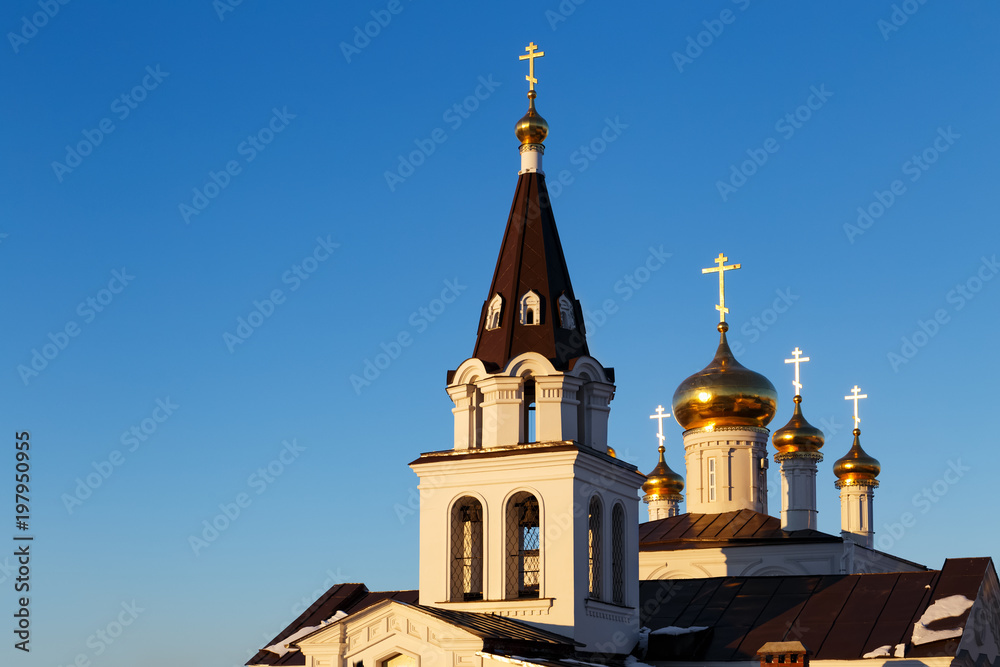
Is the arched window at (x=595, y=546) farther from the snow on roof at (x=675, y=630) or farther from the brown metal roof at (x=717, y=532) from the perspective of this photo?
the brown metal roof at (x=717, y=532)

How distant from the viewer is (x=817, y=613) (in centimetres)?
2291

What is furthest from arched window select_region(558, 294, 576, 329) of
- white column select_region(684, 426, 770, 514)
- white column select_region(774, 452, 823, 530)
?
white column select_region(684, 426, 770, 514)

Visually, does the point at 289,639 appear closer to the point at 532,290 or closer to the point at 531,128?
the point at 532,290

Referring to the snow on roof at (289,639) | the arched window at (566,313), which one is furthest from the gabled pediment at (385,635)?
the arched window at (566,313)

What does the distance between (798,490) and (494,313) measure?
38.8 feet

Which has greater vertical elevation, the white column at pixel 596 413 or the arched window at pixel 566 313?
the arched window at pixel 566 313

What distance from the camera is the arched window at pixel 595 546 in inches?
865

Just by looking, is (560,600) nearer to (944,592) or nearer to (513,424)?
(513,424)

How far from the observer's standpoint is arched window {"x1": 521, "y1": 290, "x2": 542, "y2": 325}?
2256cm

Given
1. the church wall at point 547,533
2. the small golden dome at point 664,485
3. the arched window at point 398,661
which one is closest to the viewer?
the arched window at point 398,661

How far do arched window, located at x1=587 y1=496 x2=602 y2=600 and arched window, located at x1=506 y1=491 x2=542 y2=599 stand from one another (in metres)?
0.82

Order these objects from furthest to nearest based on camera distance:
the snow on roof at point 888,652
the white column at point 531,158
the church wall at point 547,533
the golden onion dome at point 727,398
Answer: the golden onion dome at point 727,398
the white column at point 531,158
the snow on roof at point 888,652
the church wall at point 547,533

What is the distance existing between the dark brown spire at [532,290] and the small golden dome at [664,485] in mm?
15779

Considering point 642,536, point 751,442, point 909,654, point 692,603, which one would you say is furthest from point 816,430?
point 909,654
